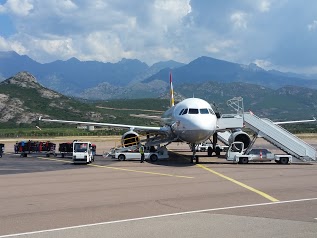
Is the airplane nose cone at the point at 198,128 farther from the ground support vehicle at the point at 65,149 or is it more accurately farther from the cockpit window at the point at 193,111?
the ground support vehicle at the point at 65,149

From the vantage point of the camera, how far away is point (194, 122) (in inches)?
1244

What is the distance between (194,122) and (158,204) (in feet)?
51.9

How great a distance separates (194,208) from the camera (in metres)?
15.4

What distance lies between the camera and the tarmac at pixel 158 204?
12.1 metres

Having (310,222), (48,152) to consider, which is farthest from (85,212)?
(48,152)

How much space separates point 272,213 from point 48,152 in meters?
32.1

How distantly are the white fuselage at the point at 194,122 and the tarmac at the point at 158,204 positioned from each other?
454cm

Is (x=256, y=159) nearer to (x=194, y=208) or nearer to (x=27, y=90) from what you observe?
(x=194, y=208)

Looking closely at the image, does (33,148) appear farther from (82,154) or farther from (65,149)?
(82,154)

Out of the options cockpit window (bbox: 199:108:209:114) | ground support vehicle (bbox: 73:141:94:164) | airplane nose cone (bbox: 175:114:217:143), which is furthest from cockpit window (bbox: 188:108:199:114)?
ground support vehicle (bbox: 73:141:94:164)

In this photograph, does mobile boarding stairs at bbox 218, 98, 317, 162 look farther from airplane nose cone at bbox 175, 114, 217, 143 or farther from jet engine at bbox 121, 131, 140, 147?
jet engine at bbox 121, 131, 140, 147

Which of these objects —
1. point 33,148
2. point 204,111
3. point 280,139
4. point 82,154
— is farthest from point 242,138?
point 33,148

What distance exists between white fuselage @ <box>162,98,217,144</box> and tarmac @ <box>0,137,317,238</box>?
454 cm

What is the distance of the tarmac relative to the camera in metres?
12.1
